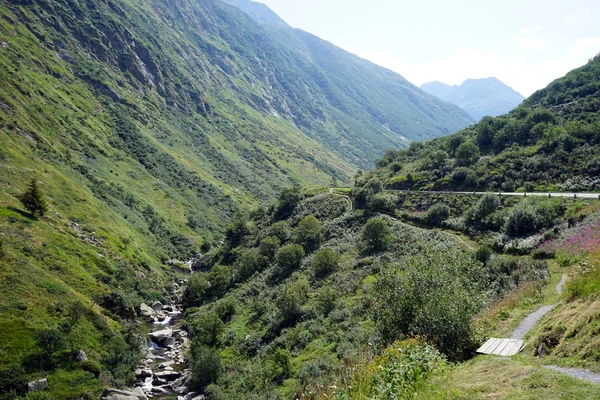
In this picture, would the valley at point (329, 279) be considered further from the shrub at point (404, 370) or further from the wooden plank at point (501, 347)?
the wooden plank at point (501, 347)

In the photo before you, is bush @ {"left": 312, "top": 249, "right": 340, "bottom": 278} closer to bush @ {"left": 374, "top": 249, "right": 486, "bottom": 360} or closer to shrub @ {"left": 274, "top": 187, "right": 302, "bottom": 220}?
shrub @ {"left": 274, "top": 187, "right": 302, "bottom": 220}

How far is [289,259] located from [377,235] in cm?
2039

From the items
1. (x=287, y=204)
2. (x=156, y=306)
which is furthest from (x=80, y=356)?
(x=287, y=204)

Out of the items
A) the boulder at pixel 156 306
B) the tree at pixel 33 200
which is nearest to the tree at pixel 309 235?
the boulder at pixel 156 306

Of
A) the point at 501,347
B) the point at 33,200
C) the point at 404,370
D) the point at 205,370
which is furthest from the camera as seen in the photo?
the point at 33,200

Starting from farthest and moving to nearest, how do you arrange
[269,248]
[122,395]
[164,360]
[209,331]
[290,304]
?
[269,248]
[209,331]
[290,304]
[164,360]
[122,395]

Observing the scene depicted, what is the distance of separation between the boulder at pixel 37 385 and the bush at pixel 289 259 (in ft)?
142

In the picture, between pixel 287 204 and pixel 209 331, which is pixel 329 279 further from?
pixel 287 204

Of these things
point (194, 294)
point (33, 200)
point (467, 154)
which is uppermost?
point (467, 154)

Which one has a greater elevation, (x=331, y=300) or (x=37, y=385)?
(x=331, y=300)

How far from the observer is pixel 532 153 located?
77375mm

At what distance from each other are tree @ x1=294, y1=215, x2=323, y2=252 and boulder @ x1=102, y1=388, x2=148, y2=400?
4623 centimetres

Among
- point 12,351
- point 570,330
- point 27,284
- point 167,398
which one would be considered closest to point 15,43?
point 27,284

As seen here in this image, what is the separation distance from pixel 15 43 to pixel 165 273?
491ft
